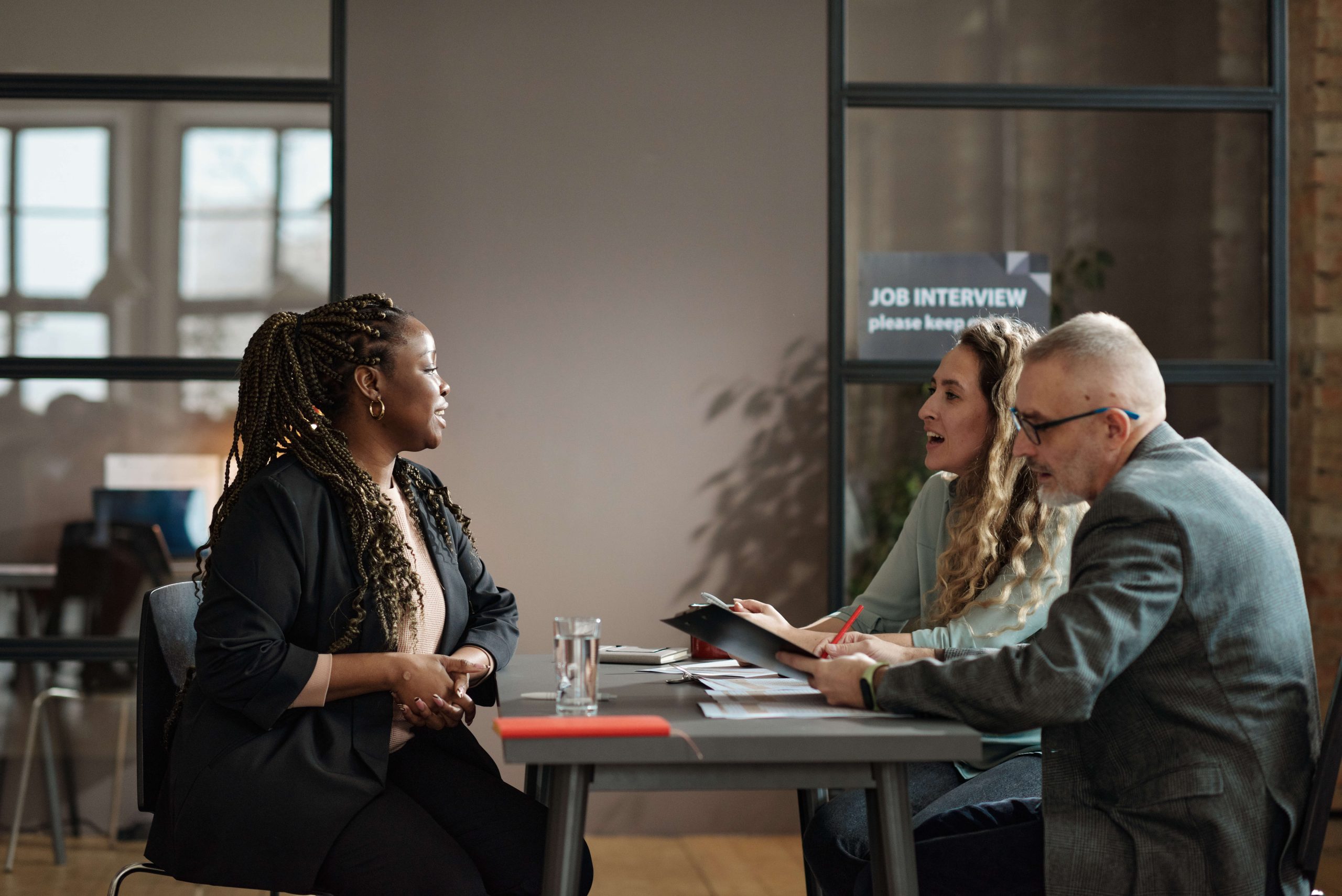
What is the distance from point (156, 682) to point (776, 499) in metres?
2.33

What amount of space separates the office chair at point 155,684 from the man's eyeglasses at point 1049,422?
1.38 meters

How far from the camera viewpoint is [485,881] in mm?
1984

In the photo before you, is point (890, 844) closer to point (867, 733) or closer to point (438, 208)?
point (867, 733)

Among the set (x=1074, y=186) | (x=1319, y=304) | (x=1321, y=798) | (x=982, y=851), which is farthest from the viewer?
(x=1319, y=304)

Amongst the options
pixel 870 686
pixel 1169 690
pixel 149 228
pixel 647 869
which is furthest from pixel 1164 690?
pixel 149 228

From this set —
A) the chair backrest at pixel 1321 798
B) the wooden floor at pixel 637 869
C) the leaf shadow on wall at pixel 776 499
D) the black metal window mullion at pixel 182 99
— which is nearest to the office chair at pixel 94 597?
the wooden floor at pixel 637 869

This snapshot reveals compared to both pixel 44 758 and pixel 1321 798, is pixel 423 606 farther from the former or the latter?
pixel 44 758

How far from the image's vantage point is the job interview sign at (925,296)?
13.4 ft

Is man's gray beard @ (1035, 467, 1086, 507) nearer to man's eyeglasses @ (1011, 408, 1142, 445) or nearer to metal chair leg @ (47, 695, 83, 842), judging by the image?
man's eyeglasses @ (1011, 408, 1142, 445)

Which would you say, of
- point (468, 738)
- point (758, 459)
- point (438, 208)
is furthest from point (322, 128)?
point (468, 738)

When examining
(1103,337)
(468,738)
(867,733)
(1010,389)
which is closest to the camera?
(867,733)

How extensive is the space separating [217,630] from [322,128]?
2.53 m

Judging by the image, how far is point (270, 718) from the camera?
1837mm

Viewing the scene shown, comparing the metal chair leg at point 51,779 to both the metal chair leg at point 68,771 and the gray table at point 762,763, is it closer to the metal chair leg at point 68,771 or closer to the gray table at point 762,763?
the metal chair leg at point 68,771
